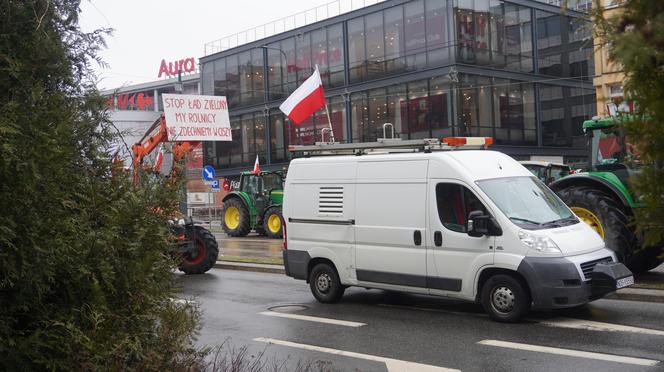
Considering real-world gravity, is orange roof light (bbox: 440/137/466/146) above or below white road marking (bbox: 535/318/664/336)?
above

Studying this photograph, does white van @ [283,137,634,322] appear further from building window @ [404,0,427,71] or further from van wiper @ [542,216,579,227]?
building window @ [404,0,427,71]

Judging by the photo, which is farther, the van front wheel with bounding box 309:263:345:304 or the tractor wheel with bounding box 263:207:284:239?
the tractor wheel with bounding box 263:207:284:239

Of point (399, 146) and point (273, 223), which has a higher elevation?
point (399, 146)

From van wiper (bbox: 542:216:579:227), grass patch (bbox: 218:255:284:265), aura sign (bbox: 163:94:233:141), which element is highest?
aura sign (bbox: 163:94:233:141)

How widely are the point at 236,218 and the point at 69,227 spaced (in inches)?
970

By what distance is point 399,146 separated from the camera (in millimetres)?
10516

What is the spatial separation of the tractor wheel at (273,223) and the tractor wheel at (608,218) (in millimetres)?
15467

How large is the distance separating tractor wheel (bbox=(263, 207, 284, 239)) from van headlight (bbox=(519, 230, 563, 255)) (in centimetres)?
1783

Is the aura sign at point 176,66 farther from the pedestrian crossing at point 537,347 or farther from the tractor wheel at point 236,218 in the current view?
the pedestrian crossing at point 537,347

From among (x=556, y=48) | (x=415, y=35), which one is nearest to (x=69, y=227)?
(x=415, y=35)

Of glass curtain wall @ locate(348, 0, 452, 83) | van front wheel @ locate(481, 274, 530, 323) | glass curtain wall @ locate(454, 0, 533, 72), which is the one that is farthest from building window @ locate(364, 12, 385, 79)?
→ van front wheel @ locate(481, 274, 530, 323)

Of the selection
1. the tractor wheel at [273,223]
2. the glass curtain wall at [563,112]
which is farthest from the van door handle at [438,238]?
the glass curtain wall at [563,112]

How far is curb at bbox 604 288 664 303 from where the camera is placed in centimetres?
959

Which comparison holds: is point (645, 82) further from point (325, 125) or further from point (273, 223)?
point (325, 125)
